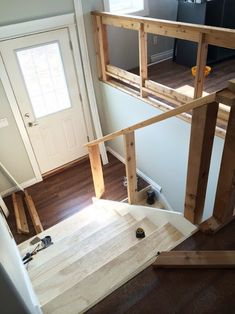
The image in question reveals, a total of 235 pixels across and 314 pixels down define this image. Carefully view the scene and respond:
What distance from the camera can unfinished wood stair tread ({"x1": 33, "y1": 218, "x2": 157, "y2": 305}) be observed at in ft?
6.26

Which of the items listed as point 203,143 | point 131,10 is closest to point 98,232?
point 203,143

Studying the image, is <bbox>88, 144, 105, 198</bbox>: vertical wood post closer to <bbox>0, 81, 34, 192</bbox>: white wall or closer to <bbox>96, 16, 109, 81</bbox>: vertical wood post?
<bbox>0, 81, 34, 192</bbox>: white wall

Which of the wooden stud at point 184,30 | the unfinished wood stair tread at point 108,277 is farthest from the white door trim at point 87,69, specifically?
the unfinished wood stair tread at point 108,277

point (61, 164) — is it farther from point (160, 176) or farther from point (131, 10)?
point (131, 10)

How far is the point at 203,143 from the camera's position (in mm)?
1378

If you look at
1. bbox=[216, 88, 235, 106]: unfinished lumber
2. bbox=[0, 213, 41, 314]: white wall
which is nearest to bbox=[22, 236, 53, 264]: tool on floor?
bbox=[0, 213, 41, 314]: white wall

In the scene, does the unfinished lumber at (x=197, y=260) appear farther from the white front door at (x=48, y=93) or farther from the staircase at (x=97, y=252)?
the white front door at (x=48, y=93)

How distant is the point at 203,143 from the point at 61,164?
3195 mm

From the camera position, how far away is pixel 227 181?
4.80 feet

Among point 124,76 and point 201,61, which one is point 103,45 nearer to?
point 124,76

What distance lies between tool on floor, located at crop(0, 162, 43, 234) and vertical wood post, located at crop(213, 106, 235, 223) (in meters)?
2.39

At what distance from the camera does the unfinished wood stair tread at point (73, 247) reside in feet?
7.28

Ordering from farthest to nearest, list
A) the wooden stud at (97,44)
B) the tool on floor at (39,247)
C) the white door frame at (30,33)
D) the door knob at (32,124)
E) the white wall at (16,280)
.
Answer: the door knob at (32,124) < the wooden stud at (97,44) < the white door frame at (30,33) < the tool on floor at (39,247) < the white wall at (16,280)

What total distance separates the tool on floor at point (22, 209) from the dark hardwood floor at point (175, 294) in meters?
2.16
